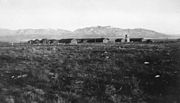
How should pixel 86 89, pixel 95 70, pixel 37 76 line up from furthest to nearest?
1. pixel 95 70
2. pixel 37 76
3. pixel 86 89

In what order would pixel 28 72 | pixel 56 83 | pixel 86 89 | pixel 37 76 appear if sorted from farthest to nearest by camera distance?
pixel 28 72, pixel 37 76, pixel 56 83, pixel 86 89

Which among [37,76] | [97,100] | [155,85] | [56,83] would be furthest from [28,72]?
[155,85]

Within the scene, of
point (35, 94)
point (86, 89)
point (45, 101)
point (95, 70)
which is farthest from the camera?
point (95, 70)

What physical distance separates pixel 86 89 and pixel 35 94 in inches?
97.1

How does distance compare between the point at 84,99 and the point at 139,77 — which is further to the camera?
the point at 139,77

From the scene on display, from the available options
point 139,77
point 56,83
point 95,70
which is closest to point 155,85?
point 139,77

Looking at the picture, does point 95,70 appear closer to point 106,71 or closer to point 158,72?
point 106,71

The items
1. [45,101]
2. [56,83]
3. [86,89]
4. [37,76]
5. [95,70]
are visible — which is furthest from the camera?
[95,70]

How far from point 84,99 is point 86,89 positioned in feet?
3.91

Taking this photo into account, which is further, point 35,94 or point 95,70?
point 95,70

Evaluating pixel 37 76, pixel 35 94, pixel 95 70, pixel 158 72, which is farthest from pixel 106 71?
pixel 35 94

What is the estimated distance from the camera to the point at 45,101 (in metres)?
8.02

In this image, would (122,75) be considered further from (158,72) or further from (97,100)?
(97,100)

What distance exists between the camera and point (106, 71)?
12625mm
